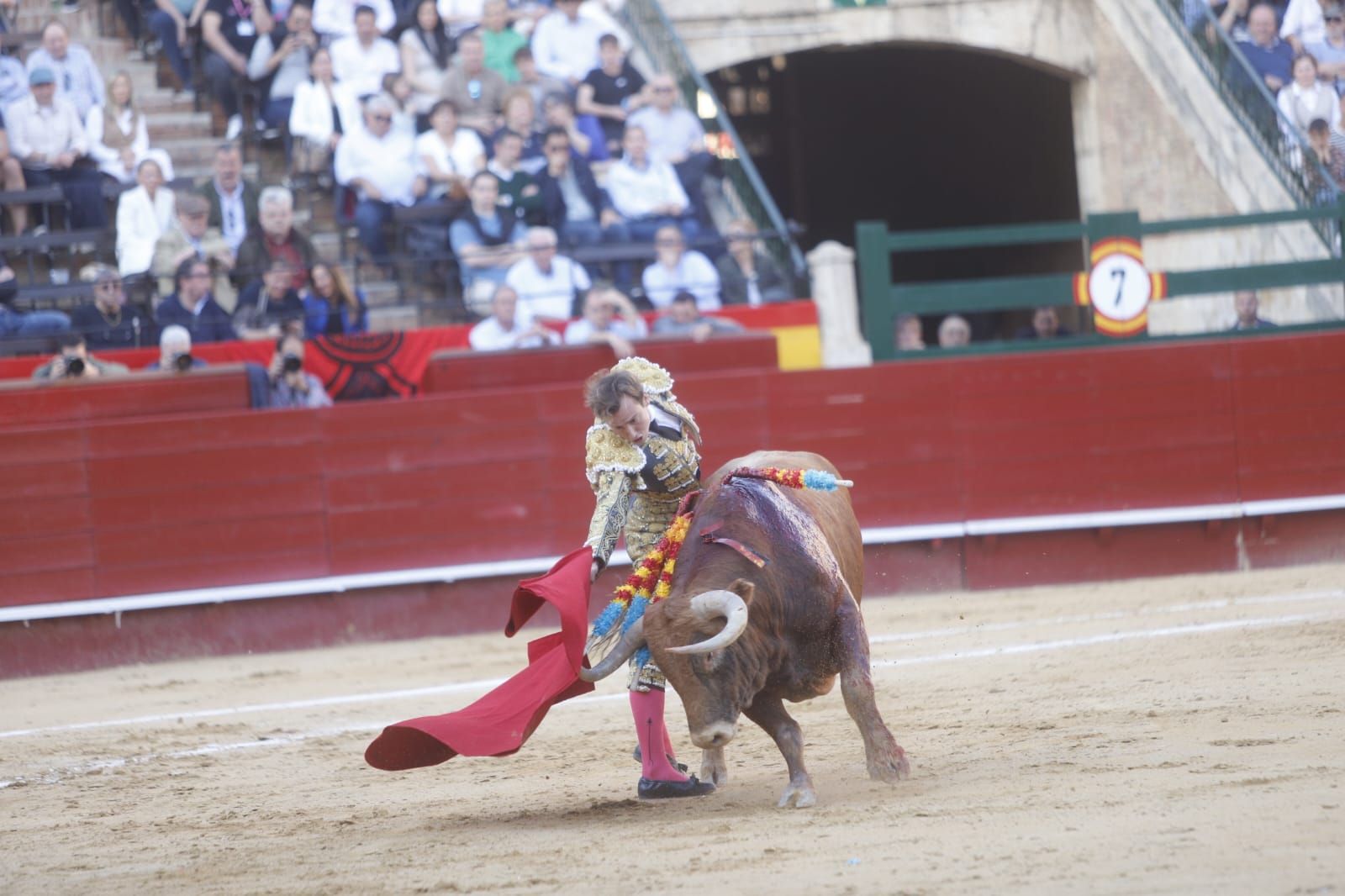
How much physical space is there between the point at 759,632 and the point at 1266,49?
8810 mm

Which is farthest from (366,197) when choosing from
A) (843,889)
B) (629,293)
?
(843,889)

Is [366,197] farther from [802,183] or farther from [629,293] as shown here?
[802,183]

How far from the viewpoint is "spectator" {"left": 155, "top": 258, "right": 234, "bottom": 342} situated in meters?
8.46

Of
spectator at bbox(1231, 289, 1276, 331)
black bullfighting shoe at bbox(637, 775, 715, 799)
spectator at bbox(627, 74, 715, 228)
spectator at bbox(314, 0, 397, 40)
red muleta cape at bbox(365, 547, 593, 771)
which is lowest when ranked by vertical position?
black bullfighting shoe at bbox(637, 775, 715, 799)

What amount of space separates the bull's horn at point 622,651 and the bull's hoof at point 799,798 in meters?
0.50

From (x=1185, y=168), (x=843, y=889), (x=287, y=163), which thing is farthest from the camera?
(x=1185, y=168)

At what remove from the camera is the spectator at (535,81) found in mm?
9984

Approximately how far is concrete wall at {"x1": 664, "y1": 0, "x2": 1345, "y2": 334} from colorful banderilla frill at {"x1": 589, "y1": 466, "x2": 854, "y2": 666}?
7.66 metres

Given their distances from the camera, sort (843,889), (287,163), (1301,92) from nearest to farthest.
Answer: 1. (843,889)
2. (287,163)
3. (1301,92)

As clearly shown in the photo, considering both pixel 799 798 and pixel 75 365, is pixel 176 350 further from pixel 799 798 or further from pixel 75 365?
pixel 799 798

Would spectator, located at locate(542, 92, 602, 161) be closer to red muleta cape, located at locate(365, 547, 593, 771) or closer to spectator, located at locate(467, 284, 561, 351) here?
spectator, located at locate(467, 284, 561, 351)

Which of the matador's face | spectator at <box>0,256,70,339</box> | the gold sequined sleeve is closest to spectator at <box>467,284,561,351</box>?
spectator at <box>0,256,70,339</box>

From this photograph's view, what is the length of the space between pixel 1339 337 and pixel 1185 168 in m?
3.55

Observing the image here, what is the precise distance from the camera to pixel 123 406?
816 cm
